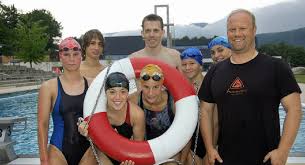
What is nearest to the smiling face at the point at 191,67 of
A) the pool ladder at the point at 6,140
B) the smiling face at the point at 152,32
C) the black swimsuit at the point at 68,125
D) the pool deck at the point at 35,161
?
the smiling face at the point at 152,32

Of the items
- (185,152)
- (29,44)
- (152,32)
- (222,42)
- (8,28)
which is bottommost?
(185,152)

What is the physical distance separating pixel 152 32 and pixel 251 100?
1.42 metres

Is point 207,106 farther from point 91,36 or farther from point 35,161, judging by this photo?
point 35,161

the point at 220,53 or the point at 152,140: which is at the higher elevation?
the point at 220,53

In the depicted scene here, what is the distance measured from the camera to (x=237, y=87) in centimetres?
211

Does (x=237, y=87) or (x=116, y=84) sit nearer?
(x=237, y=87)

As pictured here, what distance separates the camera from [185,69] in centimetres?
311

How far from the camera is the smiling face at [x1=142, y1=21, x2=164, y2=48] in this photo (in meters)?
3.26

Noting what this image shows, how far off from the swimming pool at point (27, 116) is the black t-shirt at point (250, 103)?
12.0 ft

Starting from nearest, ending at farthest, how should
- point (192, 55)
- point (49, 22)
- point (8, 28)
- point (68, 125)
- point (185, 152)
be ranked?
1. point (68, 125)
2. point (185, 152)
3. point (192, 55)
4. point (8, 28)
5. point (49, 22)

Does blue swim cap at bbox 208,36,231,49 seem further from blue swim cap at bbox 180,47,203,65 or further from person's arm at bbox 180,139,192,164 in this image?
person's arm at bbox 180,139,192,164

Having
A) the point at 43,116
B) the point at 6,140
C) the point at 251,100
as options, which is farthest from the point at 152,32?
the point at 6,140

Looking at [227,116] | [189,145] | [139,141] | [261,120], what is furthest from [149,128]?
[261,120]

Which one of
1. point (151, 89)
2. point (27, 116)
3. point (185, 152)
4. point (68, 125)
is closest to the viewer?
point (151, 89)
